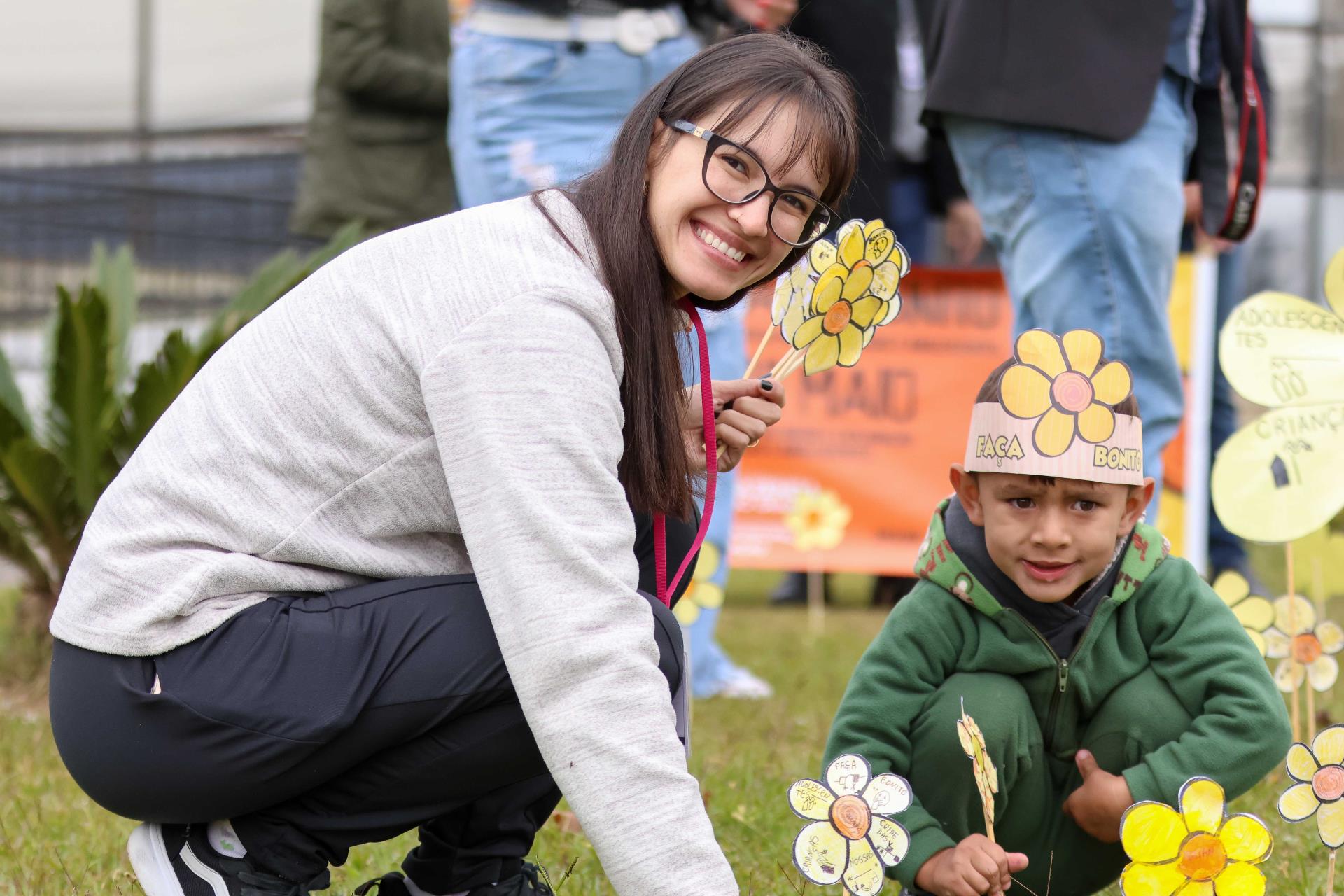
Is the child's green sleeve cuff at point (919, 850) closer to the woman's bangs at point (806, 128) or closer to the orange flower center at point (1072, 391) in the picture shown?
the orange flower center at point (1072, 391)

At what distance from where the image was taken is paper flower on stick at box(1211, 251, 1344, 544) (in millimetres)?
2432

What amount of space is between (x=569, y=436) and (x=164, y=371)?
6.37ft

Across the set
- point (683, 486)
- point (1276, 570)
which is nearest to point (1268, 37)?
point (1276, 570)

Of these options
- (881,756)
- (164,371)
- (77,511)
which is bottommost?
(77,511)

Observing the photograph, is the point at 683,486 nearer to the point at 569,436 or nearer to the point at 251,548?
the point at 569,436

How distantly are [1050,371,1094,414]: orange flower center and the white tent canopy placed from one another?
8.52 meters

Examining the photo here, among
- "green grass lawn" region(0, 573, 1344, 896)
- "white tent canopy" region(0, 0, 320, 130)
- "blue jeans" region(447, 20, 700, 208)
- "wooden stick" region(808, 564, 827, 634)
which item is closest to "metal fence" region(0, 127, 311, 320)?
"white tent canopy" region(0, 0, 320, 130)

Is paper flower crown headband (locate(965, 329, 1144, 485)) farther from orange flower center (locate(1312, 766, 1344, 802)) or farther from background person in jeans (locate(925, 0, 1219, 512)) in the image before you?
background person in jeans (locate(925, 0, 1219, 512))

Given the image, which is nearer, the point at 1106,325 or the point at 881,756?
the point at 881,756

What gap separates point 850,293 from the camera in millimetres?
2117

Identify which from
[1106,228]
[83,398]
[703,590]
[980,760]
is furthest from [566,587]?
[83,398]

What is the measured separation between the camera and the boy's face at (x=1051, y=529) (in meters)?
1.91

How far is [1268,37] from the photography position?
8.66 metres

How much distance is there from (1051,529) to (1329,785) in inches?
16.7
